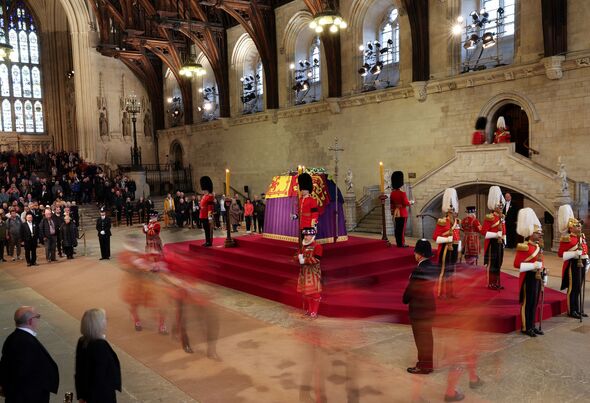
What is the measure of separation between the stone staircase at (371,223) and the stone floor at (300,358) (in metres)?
9.10

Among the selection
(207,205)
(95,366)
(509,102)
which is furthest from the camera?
(509,102)

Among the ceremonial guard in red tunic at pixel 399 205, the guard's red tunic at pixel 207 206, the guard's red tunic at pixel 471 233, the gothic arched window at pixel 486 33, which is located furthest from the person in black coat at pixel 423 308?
the gothic arched window at pixel 486 33

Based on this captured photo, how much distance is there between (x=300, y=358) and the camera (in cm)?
630

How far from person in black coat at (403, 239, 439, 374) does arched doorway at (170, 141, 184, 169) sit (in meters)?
28.0

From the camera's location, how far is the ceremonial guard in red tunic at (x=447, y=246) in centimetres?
832

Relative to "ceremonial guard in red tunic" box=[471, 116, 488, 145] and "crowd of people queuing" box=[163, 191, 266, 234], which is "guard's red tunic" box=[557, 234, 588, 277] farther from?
"crowd of people queuing" box=[163, 191, 266, 234]

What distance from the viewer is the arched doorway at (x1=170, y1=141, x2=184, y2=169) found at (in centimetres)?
3215

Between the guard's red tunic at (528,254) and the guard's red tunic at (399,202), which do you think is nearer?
the guard's red tunic at (528,254)

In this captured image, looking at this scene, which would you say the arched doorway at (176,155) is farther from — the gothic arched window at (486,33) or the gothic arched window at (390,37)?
the gothic arched window at (486,33)

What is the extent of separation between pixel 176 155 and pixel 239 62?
8953 mm

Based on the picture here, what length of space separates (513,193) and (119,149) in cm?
2407

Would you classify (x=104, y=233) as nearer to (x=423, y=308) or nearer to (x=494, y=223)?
(x=494, y=223)

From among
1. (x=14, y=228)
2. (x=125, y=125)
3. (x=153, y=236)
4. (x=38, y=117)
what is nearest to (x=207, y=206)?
(x=153, y=236)

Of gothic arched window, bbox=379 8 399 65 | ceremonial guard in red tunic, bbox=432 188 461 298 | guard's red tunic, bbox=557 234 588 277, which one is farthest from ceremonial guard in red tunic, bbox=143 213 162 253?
gothic arched window, bbox=379 8 399 65
